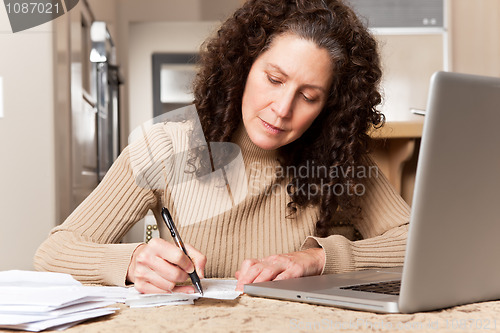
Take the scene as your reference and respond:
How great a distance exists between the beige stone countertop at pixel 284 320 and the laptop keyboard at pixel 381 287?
79mm

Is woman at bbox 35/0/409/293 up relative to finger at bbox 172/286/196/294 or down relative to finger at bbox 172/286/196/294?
up

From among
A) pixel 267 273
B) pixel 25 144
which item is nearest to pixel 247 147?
pixel 267 273

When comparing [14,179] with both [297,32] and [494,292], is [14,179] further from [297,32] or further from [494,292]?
[494,292]

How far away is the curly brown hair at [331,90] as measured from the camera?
1.28m

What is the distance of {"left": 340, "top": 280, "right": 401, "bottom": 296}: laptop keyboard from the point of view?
748 millimetres

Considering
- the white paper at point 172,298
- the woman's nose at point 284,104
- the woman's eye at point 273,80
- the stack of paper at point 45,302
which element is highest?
the woman's eye at point 273,80

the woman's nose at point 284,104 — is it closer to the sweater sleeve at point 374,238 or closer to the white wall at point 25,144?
the sweater sleeve at point 374,238

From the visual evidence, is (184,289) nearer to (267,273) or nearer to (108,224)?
(267,273)

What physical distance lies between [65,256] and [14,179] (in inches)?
36.5

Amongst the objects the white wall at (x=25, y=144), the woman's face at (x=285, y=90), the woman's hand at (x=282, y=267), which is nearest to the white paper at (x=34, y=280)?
the woman's hand at (x=282, y=267)

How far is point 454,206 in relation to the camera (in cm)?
61

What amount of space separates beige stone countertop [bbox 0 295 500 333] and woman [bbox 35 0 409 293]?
42cm

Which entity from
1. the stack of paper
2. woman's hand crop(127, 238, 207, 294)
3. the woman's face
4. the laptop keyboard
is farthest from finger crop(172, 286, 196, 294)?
the woman's face

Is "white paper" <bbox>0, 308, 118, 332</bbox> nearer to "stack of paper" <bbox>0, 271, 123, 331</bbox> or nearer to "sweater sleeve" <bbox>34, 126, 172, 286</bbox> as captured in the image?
"stack of paper" <bbox>0, 271, 123, 331</bbox>
